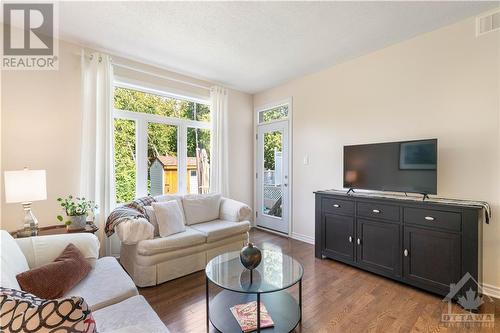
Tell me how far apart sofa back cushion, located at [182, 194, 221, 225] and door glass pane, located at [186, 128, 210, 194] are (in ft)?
1.98

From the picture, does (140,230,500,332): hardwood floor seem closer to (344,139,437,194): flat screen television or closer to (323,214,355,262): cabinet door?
(323,214,355,262): cabinet door

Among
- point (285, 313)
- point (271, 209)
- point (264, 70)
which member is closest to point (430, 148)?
point (285, 313)

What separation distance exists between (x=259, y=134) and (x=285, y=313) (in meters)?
3.31

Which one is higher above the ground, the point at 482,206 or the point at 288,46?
the point at 288,46

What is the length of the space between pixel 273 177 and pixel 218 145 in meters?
1.19

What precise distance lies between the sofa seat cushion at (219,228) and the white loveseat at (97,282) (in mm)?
1122

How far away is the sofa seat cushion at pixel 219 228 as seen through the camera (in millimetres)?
2930

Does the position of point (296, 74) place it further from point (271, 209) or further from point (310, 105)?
point (271, 209)

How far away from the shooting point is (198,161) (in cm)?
412

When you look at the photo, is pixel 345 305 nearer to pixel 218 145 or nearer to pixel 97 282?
pixel 97 282

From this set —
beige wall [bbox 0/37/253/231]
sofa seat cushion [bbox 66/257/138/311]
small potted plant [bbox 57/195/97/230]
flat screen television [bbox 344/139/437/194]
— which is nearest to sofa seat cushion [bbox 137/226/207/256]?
sofa seat cushion [bbox 66/257/138/311]

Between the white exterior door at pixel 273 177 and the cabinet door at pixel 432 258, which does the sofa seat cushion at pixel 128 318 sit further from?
the white exterior door at pixel 273 177

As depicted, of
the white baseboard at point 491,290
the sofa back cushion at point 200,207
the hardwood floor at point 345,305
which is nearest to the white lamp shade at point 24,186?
the hardwood floor at point 345,305

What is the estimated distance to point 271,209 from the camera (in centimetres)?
452
